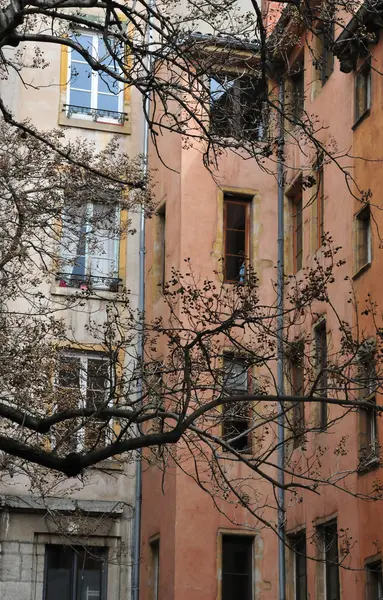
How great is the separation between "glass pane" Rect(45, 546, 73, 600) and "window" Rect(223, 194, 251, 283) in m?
6.83

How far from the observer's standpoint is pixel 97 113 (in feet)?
104

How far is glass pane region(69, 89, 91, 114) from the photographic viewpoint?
31.8 metres

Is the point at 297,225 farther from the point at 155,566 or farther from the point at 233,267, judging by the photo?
the point at 155,566

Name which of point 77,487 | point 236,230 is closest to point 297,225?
point 236,230

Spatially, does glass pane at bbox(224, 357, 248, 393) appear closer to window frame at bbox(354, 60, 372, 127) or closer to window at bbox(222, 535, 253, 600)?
window at bbox(222, 535, 253, 600)

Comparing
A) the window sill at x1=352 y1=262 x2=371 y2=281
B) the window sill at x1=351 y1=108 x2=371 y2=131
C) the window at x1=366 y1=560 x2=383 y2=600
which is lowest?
the window at x1=366 y1=560 x2=383 y2=600

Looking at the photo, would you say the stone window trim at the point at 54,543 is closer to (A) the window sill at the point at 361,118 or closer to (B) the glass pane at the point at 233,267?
(B) the glass pane at the point at 233,267

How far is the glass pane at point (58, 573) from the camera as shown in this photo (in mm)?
28656

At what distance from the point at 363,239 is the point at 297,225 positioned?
417cm

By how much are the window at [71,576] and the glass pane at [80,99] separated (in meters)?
10.0

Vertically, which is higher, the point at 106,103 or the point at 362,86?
the point at 106,103

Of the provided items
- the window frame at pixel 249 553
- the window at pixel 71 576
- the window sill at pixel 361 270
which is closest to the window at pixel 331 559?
the window frame at pixel 249 553

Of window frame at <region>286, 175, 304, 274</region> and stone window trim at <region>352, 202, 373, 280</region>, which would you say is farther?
window frame at <region>286, 175, 304, 274</region>

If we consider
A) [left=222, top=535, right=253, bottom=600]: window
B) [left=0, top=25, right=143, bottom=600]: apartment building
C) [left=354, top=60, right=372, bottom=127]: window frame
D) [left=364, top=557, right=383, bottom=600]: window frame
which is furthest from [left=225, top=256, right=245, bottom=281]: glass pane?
[left=364, top=557, right=383, bottom=600]: window frame
